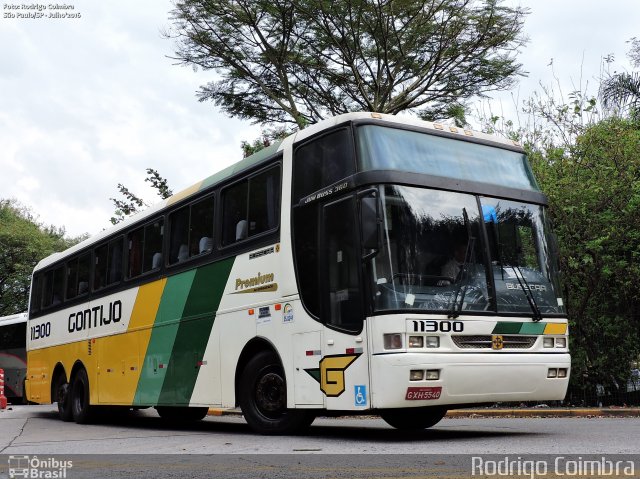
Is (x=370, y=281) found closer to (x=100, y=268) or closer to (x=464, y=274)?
(x=464, y=274)

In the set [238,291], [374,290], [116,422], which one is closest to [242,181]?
[238,291]

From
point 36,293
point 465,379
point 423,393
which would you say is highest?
point 36,293

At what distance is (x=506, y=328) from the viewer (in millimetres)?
9375

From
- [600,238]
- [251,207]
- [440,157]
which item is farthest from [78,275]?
[600,238]

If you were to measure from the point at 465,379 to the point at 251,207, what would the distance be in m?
3.75

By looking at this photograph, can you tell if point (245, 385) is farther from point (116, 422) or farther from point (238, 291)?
point (116, 422)

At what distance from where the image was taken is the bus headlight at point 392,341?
8.70 meters

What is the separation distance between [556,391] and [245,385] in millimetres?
3799

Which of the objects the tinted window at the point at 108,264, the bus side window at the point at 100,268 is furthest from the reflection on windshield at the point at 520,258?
the bus side window at the point at 100,268

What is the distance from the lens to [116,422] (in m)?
16.7

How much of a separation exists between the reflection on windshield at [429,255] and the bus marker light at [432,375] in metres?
0.64

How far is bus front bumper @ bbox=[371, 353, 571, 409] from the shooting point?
8.64 meters

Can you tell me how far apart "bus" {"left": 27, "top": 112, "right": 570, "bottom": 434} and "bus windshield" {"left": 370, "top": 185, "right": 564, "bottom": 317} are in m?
0.02

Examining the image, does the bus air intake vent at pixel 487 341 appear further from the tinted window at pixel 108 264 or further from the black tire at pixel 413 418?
the tinted window at pixel 108 264
